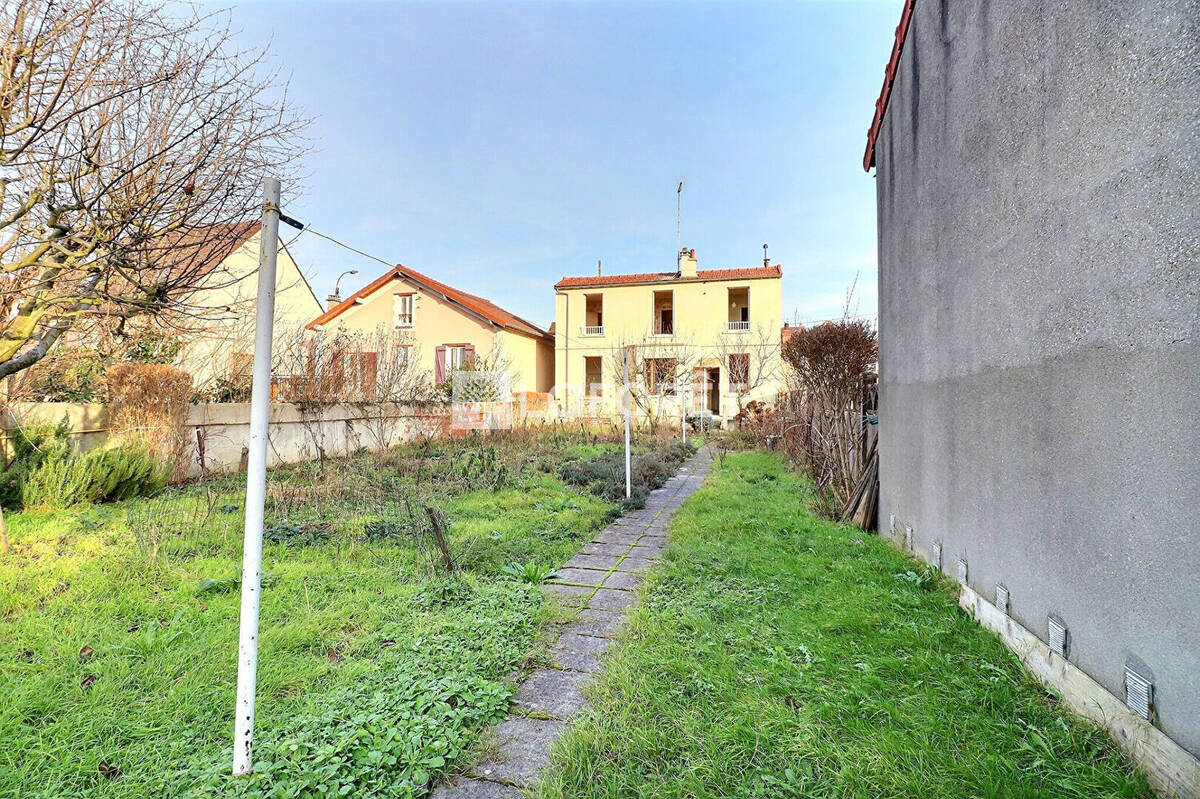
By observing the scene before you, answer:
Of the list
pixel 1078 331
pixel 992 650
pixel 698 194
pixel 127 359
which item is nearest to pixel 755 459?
pixel 992 650

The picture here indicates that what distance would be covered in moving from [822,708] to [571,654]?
127 cm

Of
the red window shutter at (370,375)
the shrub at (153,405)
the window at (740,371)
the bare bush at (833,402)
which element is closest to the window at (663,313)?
the window at (740,371)

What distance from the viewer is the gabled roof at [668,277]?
19156mm

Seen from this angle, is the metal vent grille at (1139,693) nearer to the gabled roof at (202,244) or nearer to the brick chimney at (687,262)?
the gabled roof at (202,244)

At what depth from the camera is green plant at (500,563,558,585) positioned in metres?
3.81

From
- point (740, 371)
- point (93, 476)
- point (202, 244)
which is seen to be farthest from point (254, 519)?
point (740, 371)

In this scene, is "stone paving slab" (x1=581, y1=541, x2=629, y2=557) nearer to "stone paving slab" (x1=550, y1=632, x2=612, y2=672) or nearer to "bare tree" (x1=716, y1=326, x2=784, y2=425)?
"stone paving slab" (x1=550, y1=632, x2=612, y2=672)

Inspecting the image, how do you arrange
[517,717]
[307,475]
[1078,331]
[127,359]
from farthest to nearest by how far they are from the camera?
[127,359] < [307,475] < [517,717] < [1078,331]

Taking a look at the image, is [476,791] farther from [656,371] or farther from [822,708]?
[656,371]

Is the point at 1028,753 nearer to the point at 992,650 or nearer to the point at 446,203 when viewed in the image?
the point at 992,650

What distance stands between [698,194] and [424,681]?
19025mm

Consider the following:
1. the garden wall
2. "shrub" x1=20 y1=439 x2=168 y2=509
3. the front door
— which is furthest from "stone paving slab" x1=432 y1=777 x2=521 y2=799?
the front door

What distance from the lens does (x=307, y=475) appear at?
7000mm

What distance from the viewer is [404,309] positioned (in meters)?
20.0
